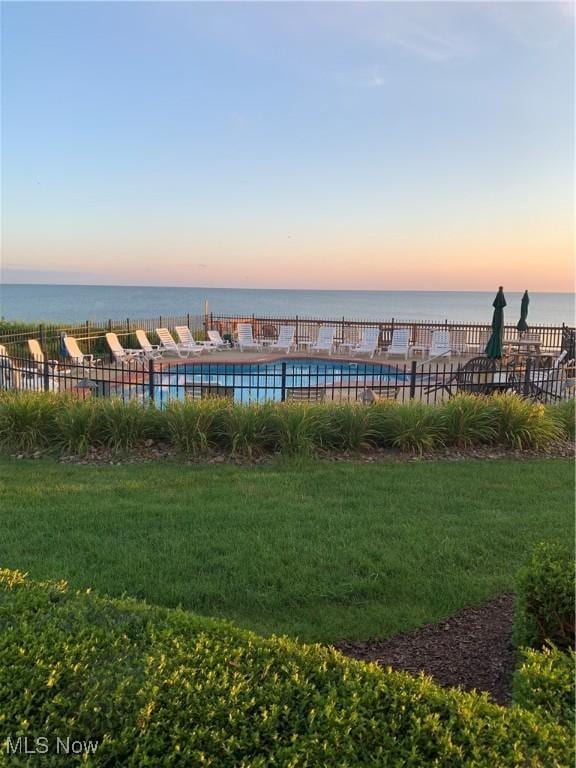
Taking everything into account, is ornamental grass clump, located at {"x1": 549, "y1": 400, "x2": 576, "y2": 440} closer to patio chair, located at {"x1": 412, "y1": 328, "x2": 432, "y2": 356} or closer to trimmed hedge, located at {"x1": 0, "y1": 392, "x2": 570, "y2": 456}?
trimmed hedge, located at {"x1": 0, "y1": 392, "x2": 570, "y2": 456}

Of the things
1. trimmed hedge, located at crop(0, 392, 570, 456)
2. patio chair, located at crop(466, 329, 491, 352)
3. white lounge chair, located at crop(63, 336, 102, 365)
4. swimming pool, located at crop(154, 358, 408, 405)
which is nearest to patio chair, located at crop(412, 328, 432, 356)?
patio chair, located at crop(466, 329, 491, 352)

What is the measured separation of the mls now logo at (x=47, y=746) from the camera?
1.58 meters

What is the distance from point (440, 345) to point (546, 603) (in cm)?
1931

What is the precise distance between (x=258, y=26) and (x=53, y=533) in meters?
9.96

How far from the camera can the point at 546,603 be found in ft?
8.86

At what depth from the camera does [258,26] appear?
1029cm

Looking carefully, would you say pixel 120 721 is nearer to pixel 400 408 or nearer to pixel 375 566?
pixel 375 566

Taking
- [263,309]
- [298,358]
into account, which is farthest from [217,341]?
[263,309]

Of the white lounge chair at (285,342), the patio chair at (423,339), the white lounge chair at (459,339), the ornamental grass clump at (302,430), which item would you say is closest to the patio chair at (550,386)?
the ornamental grass clump at (302,430)

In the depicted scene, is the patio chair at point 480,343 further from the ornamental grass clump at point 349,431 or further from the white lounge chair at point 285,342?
the ornamental grass clump at point 349,431

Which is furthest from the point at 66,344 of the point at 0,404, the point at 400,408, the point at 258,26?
the point at 400,408

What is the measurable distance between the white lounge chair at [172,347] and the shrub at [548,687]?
1914cm

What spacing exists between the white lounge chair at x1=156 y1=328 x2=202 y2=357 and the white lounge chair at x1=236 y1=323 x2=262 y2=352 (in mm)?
2587

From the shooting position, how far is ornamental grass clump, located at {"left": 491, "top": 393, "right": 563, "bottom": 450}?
7.69 metres
